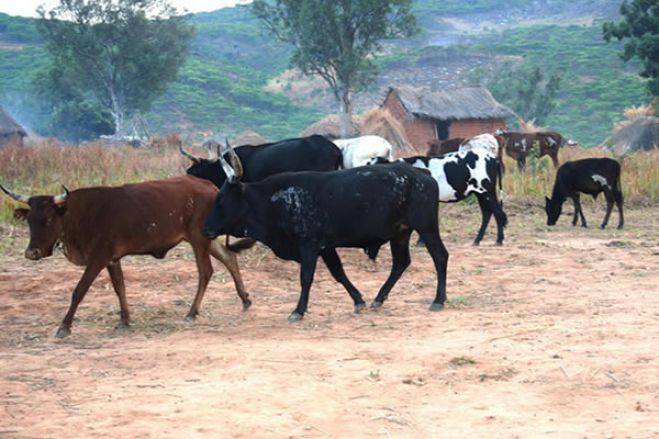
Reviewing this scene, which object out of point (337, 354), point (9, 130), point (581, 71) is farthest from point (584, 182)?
point (581, 71)

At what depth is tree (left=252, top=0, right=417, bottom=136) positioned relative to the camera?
150 feet

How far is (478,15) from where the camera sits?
116m

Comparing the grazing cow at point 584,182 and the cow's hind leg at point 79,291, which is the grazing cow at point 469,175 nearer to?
the grazing cow at point 584,182

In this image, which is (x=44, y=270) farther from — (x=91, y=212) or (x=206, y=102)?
(x=206, y=102)

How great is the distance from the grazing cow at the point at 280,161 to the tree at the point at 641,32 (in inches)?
898

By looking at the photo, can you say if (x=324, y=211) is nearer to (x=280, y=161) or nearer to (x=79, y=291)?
(x=79, y=291)

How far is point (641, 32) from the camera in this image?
35.6 meters

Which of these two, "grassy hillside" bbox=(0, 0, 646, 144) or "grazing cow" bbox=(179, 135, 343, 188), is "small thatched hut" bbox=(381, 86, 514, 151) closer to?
"grassy hillside" bbox=(0, 0, 646, 144)

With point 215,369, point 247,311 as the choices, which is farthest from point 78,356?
point 247,311

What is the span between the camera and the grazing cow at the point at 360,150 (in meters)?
14.2

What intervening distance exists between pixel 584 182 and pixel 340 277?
892 cm

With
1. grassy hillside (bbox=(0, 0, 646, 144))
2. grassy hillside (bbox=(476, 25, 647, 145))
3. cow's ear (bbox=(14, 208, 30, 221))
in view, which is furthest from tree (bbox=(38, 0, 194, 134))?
cow's ear (bbox=(14, 208, 30, 221))

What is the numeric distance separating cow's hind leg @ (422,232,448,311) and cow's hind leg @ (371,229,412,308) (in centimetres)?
26

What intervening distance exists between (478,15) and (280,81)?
4092 centimetres
